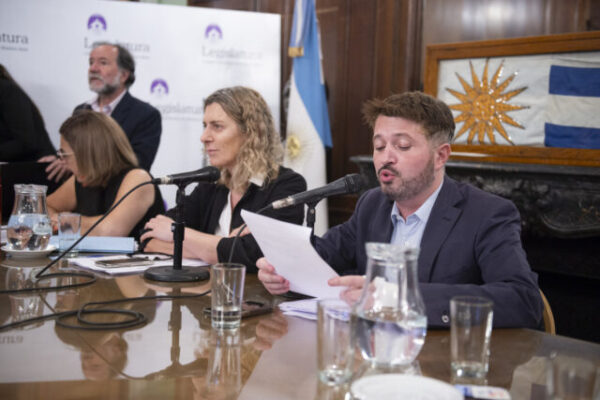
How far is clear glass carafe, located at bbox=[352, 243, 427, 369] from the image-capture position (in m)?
1.08

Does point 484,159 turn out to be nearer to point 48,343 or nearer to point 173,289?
point 173,289

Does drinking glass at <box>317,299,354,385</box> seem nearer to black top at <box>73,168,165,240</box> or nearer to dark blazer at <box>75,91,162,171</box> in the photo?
black top at <box>73,168,165,240</box>

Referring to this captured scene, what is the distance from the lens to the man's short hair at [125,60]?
4.39 metres

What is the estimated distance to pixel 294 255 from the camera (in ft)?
5.44

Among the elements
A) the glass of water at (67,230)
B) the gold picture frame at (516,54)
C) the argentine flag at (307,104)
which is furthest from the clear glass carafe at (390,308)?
the argentine flag at (307,104)

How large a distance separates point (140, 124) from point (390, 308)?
3638 millimetres

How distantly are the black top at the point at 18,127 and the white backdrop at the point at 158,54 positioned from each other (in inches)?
2.5

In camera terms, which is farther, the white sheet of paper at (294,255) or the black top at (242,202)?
the black top at (242,202)

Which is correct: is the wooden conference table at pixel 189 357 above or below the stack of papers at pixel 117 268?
above

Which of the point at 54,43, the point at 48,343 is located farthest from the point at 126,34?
the point at 48,343

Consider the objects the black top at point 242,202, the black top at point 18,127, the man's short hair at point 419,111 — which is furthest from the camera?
the black top at point 18,127

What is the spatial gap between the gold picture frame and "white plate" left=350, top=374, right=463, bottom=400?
268 cm

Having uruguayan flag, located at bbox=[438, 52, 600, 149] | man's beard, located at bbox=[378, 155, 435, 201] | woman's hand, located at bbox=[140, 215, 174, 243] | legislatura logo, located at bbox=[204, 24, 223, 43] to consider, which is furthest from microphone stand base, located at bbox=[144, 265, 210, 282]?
legislatura logo, located at bbox=[204, 24, 223, 43]

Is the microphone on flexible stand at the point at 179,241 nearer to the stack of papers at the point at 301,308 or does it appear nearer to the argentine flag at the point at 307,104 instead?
the stack of papers at the point at 301,308
